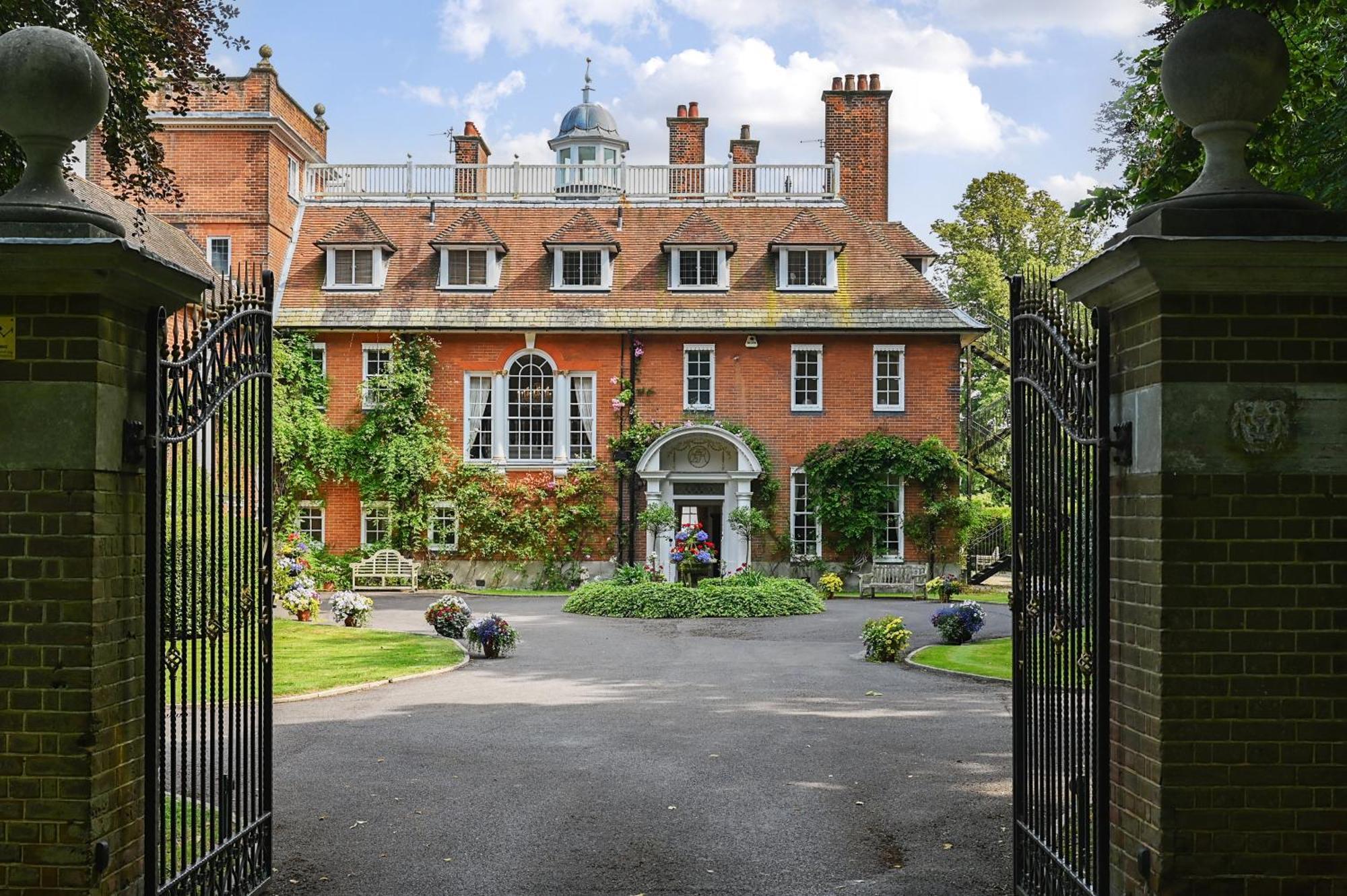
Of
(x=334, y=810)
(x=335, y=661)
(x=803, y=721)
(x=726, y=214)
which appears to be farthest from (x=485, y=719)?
(x=726, y=214)

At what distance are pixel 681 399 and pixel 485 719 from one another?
61.6 feet

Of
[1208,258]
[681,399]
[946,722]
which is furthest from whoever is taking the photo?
[681,399]

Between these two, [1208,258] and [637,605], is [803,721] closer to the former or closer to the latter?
[1208,258]

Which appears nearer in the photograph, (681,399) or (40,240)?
(40,240)

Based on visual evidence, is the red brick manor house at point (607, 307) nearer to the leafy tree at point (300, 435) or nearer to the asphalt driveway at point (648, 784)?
the leafy tree at point (300, 435)

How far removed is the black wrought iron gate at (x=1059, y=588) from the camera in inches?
184

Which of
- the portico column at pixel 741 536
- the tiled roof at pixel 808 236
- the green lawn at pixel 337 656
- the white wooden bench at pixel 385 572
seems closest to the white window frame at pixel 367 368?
the white wooden bench at pixel 385 572

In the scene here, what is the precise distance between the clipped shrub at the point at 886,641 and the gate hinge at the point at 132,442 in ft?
42.2

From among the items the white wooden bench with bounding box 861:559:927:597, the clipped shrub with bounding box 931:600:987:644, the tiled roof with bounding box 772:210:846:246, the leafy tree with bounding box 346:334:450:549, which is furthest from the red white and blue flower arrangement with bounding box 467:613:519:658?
the tiled roof with bounding box 772:210:846:246

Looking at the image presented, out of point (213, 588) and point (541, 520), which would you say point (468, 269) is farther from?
point (213, 588)

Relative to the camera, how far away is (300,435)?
29.4m

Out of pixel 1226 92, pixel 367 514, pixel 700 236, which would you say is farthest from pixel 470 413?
pixel 1226 92

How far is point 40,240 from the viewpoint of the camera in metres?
4.13

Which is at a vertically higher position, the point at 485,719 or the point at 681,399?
the point at 681,399
